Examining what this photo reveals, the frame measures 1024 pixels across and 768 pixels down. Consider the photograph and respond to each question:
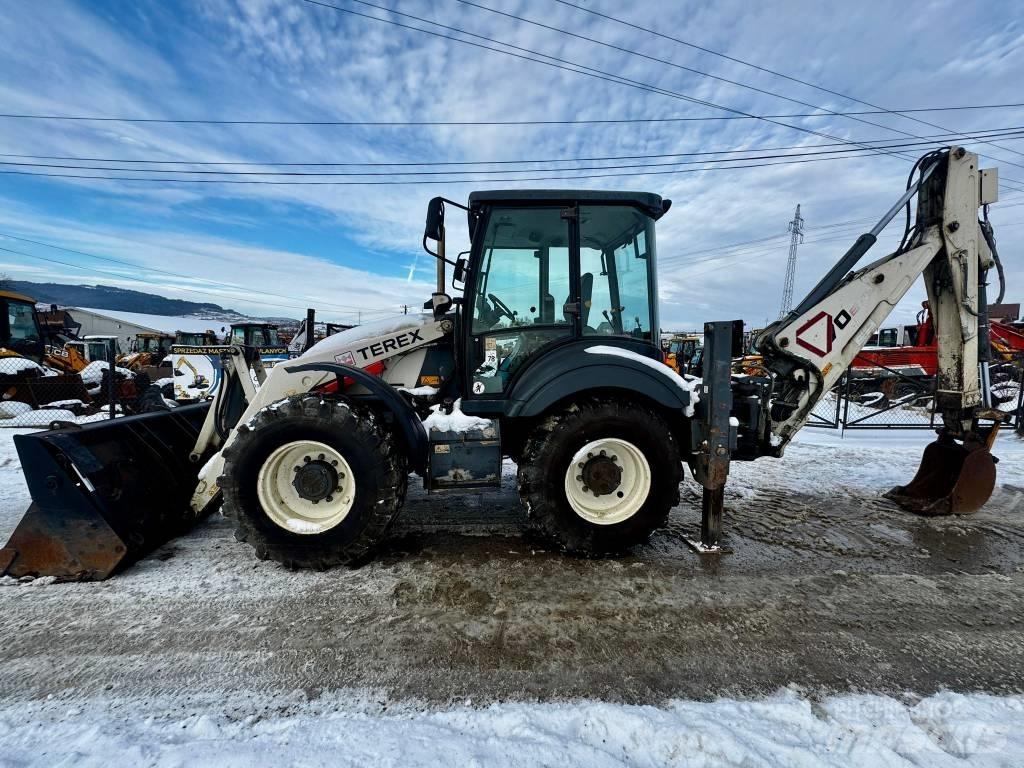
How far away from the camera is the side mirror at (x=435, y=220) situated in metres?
3.26

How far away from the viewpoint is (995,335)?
12125 mm

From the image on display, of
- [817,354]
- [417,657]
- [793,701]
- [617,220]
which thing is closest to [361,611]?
[417,657]

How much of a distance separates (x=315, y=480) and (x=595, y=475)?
6.08 ft

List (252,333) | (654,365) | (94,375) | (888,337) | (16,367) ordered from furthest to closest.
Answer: (252,333) → (888,337) → (94,375) → (16,367) → (654,365)

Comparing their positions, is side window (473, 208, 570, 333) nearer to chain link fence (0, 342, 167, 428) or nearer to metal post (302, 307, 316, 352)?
metal post (302, 307, 316, 352)

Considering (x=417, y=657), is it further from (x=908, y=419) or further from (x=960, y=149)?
(x=908, y=419)

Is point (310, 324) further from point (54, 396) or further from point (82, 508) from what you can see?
point (54, 396)

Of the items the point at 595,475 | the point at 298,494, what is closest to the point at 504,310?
the point at 595,475

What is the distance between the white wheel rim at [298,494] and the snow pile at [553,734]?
1.26m

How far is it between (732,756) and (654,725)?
0.28 m

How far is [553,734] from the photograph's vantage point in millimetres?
1870

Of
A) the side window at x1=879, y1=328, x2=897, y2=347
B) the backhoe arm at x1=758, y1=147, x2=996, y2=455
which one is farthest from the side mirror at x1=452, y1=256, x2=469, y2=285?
the side window at x1=879, y1=328, x2=897, y2=347

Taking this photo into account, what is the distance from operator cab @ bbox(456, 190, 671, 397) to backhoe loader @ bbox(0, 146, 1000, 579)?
0.6 inches

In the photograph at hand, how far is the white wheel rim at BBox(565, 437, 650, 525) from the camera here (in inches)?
132
